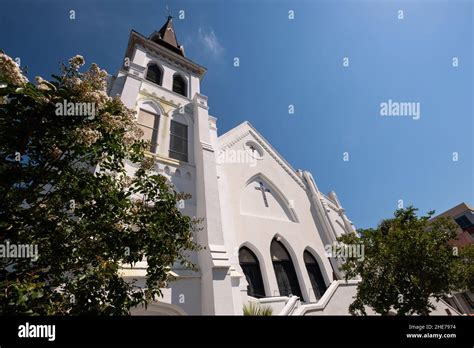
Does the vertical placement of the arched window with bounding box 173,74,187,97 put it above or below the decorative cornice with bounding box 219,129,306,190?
above

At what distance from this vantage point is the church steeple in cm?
1902

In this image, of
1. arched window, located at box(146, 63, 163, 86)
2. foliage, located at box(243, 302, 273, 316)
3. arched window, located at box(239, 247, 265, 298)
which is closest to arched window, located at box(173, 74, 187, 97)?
arched window, located at box(146, 63, 163, 86)

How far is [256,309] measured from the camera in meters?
9.29

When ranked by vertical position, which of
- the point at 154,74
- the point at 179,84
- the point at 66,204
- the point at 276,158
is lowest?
the point at 66,204

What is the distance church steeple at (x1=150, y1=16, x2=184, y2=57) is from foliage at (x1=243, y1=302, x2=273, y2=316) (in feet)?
65.1

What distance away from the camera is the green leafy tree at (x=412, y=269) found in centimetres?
768

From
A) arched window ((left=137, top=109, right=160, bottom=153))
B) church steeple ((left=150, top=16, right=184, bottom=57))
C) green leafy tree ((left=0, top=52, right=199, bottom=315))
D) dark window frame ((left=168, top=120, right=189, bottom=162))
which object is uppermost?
church steeple ((left=150, top=16, right=184, bottom=57))

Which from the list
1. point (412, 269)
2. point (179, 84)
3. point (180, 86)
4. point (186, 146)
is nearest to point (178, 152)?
point (186, 146)

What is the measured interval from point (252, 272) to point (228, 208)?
145 inches

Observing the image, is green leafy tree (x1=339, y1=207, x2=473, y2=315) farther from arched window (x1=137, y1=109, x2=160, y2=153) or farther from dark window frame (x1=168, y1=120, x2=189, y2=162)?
arched window (x1=137, y1=109, x2=160, y2=153)

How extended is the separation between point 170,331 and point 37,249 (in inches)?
94.1

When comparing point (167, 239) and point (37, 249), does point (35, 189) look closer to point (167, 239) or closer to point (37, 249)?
point (37, 249)

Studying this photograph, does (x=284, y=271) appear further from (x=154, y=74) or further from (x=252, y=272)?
(x=154, y=74)

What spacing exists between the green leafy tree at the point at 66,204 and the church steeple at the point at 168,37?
18.1 m
